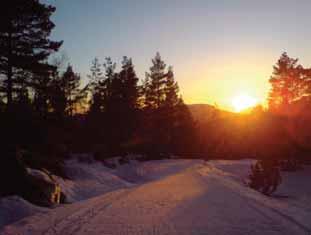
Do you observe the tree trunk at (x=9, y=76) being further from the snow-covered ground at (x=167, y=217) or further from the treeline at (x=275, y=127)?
the treeline at (x=275, y=127)

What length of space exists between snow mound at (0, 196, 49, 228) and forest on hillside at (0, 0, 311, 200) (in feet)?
4.60

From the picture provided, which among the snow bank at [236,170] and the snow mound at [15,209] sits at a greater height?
the snow mound at [15,209]

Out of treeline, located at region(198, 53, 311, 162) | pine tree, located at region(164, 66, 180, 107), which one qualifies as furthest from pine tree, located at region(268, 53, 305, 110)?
pine tree, located at region(164, 66, 180, 107)

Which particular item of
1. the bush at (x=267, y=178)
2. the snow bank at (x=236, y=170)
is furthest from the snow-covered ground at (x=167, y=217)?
the snow bank at (x=236, y=170)

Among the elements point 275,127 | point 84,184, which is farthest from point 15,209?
point 275,127

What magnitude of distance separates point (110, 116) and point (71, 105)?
11915 mm

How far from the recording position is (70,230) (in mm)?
10672

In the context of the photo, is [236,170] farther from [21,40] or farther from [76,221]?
[76,221]

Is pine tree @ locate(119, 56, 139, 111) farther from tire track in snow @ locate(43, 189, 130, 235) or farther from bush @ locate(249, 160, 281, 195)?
tire track in snow @ locate(43, 189, 130, 235)

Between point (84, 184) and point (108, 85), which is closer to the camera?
point (84, 184)

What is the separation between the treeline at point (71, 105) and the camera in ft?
88.9

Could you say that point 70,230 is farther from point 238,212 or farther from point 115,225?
point 238,212

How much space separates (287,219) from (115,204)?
6.82m

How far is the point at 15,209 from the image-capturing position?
44.2 ft
